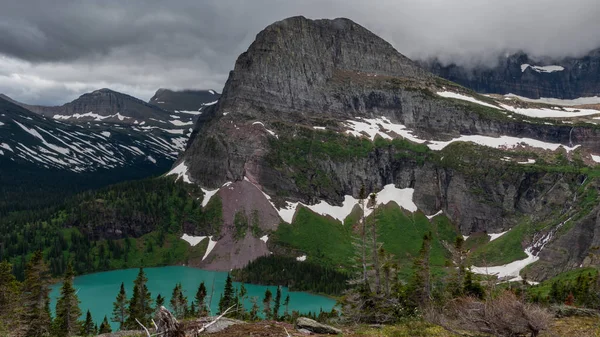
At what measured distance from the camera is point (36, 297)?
5122cm

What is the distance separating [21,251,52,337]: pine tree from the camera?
48781 mm

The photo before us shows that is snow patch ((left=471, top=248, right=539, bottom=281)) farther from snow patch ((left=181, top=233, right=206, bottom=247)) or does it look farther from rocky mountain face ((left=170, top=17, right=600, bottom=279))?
snow patch ((left=181, top=233, right=206, bottom=247))

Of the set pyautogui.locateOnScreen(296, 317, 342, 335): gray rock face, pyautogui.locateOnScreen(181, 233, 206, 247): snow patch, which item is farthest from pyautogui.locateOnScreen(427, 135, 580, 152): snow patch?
pyautogui.locateOnScreen(296, 317, 342, 335): gray rock face

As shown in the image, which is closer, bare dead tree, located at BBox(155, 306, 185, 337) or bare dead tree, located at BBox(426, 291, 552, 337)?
bare dead tree, located at BBox(155, 306, 185, 337)

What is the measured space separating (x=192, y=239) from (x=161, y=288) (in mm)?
44678

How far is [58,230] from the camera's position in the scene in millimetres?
160375

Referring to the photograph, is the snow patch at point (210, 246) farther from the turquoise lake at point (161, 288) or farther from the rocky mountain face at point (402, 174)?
the turquoise lake at point (161, 288)

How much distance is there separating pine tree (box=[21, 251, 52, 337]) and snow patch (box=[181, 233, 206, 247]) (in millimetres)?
114192

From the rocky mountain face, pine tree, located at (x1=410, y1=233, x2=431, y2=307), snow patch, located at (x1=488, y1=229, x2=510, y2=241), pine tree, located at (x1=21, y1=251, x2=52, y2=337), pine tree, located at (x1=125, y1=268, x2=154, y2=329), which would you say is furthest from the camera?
snow patch, located at (x1=488, y1=229, x2=510, y2=241)

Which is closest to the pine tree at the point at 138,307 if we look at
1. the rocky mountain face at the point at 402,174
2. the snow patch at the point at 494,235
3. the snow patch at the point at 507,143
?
the rocky mountain face at the point at 402,174

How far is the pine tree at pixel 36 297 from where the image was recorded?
48.8m

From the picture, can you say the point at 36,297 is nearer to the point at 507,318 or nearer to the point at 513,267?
the point at 507,318

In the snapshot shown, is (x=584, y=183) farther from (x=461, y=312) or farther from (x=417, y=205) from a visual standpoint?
(x=461, y=312)

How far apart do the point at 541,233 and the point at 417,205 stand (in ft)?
171
